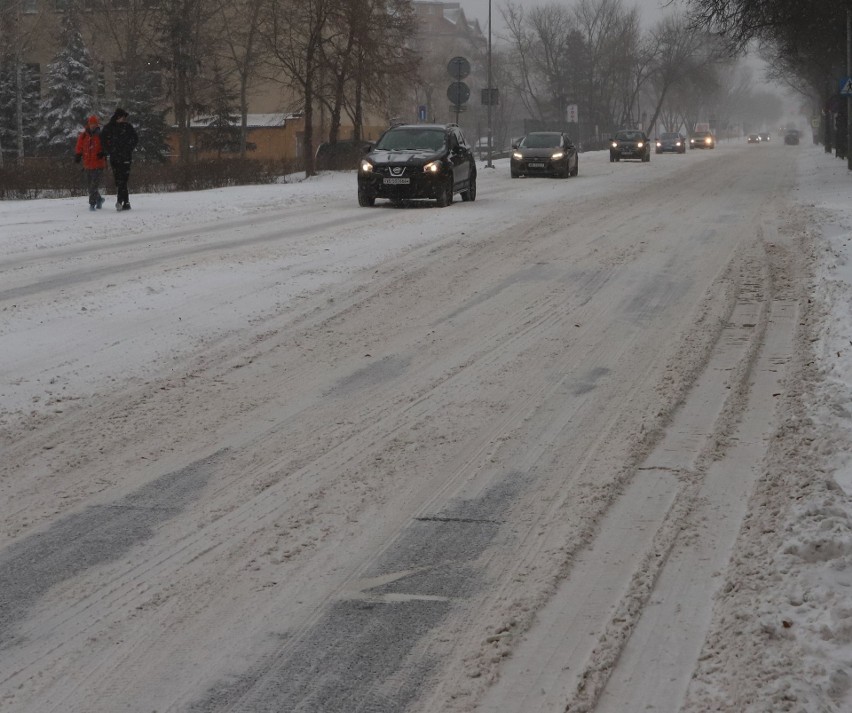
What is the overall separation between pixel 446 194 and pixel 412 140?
5.93 ft

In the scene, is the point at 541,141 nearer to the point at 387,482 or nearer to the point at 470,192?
the point at 470,192

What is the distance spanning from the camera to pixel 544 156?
114 ft

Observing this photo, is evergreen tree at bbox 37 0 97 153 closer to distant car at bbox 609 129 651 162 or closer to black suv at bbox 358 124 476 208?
distant car at bbox 609 129 651 162

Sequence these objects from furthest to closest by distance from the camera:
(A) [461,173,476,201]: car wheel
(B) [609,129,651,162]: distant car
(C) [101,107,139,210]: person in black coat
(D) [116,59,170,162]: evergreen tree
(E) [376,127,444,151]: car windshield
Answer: (D) [116,59,170,162]: evergreen tree < (B) [609,129,651,162]: distant car < (A) [461,173,476,201]: car wheel < (E) [376,127,444,151]: car windshield < (C) [101,107,139,210]: person in black coat

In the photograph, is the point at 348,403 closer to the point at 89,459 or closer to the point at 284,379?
the point at 284,379

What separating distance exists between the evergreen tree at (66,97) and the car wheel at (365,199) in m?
46.0

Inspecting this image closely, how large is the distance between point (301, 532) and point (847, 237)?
11.3 m

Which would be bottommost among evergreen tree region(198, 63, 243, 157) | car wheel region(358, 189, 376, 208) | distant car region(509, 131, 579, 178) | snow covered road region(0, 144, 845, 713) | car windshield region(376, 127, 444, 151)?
snow covered road region(0, 144, 845, 713)

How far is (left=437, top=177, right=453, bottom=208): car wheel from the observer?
22656mm

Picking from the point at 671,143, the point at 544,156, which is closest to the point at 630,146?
the point at 671,143

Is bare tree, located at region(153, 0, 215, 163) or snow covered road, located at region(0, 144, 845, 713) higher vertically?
bare tree, located at region(153, 0, 215, 163)

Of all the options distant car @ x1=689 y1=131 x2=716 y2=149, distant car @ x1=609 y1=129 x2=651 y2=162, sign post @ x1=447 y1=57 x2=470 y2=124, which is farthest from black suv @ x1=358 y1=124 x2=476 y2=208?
distant car @ x1=689 y1=131 x2=716 y2=149

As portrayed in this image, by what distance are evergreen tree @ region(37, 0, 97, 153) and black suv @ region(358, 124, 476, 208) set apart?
45050 mm


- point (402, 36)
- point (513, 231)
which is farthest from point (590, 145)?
point (513, 231)
